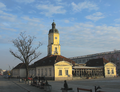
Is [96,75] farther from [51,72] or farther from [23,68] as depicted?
[23,68]

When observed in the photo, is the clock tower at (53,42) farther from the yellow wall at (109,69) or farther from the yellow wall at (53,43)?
the yellow wall at (109,69)

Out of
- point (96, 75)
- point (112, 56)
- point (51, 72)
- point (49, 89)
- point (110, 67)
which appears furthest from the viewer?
point (112, 56)

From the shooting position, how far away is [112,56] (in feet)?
239

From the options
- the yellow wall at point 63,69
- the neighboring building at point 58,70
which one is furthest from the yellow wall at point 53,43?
the yellow wall at point 63,69

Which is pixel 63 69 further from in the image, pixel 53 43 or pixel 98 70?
pixel 98 70

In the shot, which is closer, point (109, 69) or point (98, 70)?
point (98, 70)

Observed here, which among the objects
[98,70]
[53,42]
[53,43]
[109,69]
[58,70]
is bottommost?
[98,70]

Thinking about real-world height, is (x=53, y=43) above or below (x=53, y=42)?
below

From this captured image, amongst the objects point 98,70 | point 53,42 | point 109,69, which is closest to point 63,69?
point 98,70

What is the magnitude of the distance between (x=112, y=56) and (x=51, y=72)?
147 feet

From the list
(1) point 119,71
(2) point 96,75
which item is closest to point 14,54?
(2) point 96,75

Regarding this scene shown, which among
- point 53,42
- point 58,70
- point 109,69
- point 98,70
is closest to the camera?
point 58,70

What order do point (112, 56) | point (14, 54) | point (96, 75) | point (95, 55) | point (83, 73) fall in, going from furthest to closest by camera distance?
point (95, 55)
point (112, 56)
point (96, 75)
point (83, 73)
point (14, 54)


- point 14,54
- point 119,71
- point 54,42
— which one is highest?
point 54,42
